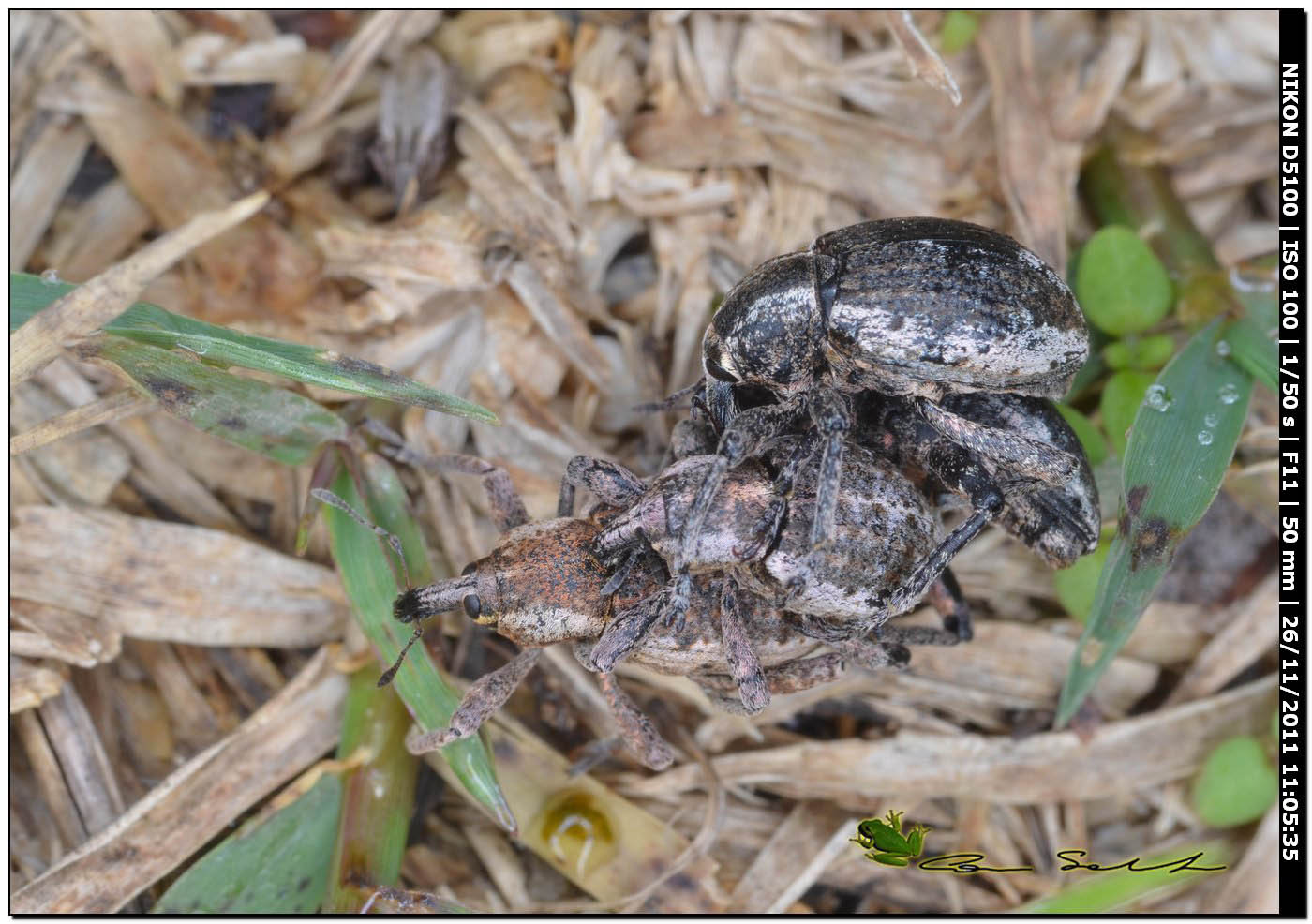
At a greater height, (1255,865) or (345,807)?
(345,807)

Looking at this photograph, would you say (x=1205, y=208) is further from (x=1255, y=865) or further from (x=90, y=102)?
(x=90, y=102)

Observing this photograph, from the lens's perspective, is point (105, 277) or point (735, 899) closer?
point (105, 277)

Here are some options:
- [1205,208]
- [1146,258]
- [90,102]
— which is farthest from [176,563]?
[1205,208]

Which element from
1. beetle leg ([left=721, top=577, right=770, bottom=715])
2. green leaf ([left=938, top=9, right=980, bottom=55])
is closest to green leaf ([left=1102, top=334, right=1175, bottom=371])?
green leaf ([left=938, top=9, right=980, bottom=55])

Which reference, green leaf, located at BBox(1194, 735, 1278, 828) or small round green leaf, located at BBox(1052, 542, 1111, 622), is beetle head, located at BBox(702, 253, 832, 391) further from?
green leaf, located at BBox(1194, 735, 1278, 828)

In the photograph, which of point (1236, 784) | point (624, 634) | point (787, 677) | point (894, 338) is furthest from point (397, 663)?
Result: point (1236, 784)

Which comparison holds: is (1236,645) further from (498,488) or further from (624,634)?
(498,488)

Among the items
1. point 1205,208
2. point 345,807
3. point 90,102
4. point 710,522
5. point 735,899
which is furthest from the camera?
point 1205,208
